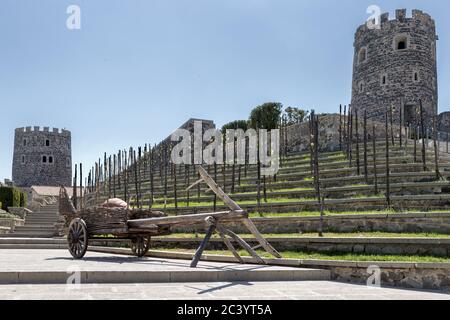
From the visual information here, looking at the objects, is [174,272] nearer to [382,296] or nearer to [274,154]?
[382,296]

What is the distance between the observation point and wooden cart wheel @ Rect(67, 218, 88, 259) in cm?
1004

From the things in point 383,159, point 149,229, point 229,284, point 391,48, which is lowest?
point 229,284

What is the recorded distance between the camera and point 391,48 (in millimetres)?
37562

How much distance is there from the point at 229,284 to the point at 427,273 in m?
2.96

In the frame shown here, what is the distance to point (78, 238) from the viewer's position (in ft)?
33.6

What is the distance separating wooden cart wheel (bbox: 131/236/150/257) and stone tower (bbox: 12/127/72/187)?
5760cm

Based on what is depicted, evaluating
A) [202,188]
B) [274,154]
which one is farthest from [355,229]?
[274,154]

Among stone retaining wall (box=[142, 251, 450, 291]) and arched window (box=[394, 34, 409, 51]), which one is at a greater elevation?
arched window (box=[394, 34, 409, 51])

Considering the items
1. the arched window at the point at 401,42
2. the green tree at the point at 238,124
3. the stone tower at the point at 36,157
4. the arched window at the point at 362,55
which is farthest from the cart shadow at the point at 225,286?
the stone tower at the point at 36,157

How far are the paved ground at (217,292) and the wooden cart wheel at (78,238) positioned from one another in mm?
3509

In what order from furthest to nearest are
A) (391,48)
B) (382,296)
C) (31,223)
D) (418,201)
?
(391,48)
(31,223)
(418,201)
(382,296)

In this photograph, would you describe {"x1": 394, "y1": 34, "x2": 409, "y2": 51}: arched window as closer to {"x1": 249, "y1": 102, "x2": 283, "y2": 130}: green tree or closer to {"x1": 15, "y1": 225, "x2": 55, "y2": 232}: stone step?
{"x1": 249, "y1": 102, "x2": 283, "y2": 130}: green tree

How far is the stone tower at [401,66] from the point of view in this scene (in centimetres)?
3681

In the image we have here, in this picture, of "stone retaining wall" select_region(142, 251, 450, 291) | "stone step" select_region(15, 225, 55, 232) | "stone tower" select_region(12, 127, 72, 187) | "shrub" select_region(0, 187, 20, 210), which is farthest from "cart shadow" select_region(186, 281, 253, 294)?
"stone tower" select_region(12, 127, 72, 187)
